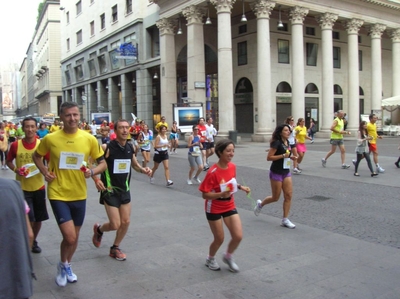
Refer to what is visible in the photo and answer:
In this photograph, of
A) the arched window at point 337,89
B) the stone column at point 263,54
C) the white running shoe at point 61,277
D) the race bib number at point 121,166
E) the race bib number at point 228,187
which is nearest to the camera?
the white running shoe at point 61,277

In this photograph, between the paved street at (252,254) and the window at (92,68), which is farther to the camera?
the window at (92,68)

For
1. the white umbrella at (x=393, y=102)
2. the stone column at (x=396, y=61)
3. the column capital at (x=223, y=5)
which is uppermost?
the column capital at (x=223, y=5)

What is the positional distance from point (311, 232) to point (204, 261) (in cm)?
207

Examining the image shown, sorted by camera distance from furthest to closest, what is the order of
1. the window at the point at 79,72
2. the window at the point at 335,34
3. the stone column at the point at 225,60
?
the window at the point at 79,72 → the window at the point at 335,34 → the stone column at the point at 225,60

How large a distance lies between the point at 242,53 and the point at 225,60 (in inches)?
311

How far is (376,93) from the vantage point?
3159cm

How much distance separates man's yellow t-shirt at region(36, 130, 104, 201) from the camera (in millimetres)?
4121

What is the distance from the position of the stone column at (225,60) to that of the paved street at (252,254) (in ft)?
52.9

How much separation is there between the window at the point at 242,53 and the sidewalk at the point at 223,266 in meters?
26.4

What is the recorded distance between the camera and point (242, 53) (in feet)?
105

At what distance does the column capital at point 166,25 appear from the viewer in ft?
97.5

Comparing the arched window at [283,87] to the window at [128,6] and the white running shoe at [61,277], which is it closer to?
the window at [128,6]

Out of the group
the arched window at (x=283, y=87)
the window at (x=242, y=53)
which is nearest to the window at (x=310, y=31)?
the arched window at (x=283, y=87)

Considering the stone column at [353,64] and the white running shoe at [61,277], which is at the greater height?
the stone column at [353,64]
